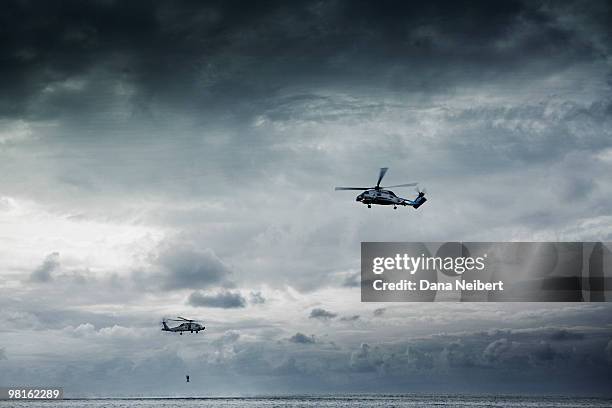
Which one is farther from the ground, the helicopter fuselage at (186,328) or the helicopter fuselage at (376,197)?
the helicopter fuselage at (376,197)

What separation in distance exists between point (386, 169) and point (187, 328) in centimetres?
10193

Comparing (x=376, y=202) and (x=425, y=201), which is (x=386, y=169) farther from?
(x=425, y=201)

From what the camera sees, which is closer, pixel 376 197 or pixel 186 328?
pixel 376 197

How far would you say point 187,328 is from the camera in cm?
18075

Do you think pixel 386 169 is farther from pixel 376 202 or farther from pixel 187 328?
pixel 187 328

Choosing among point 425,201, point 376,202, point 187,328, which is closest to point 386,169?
point 376,202

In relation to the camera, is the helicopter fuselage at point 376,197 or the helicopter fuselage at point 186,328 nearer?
the helicopter fuselage at point 376,197

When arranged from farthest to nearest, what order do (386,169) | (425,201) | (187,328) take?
(187,328), (425,201), (386,169)

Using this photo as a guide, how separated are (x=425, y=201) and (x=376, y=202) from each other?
40.4ft

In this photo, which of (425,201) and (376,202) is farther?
(425,201)

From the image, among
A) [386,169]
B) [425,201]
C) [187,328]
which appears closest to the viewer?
[386,169]

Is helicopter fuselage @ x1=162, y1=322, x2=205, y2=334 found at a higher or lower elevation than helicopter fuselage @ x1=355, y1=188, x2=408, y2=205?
lower

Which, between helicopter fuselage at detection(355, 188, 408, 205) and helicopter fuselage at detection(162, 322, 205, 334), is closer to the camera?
helicopter fuselage at detection(355, 188, 408, 205)

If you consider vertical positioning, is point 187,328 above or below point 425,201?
below
